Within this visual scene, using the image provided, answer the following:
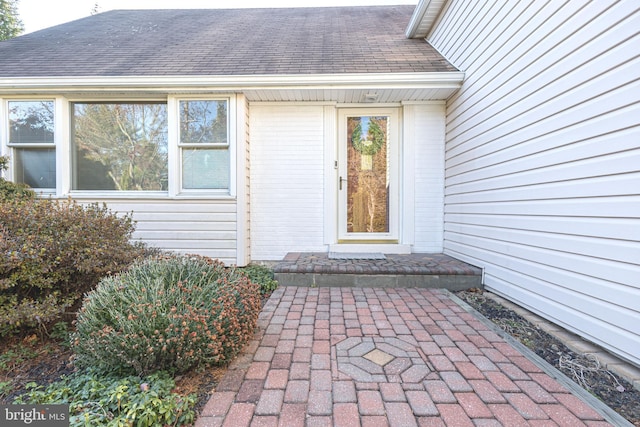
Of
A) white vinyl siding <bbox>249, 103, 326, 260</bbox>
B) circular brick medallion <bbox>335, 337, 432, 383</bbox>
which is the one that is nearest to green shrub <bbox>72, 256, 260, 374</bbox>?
circular brick medallion <bbox>335, 337, 432, 383</bbox>

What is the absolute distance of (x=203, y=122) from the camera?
4121mm

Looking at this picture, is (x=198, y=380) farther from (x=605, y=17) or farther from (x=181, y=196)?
(x=605, y=17)

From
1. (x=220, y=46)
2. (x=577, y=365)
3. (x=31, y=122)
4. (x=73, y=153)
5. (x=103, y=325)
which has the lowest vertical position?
(x=577, y=365)

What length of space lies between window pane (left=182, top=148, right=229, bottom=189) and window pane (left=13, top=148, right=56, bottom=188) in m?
2.01

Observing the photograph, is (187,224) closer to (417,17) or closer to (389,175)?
(389,175)

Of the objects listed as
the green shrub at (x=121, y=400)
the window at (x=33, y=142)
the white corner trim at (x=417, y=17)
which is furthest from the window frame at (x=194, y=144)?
the white corner trim at (x=417, y=17)

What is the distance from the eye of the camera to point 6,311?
1.94m

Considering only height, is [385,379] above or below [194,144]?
below

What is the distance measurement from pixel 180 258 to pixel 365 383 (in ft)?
5.61

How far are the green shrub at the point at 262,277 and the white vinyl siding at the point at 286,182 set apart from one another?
0.37 meters

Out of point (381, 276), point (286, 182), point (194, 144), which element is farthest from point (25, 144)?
point (381, 276)

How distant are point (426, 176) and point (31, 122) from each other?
6.10 metres

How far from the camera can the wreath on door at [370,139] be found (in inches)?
184

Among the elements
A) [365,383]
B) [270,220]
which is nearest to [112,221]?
[270,220]
